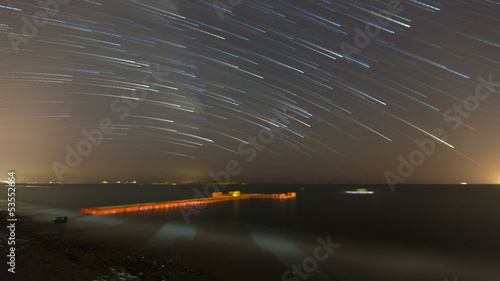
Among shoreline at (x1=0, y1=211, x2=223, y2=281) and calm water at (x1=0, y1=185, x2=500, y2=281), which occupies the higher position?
calm water at (x1=0, y1=185, x2=500, y2=281)

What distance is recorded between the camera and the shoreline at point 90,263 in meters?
13.4

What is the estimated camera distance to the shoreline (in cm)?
1344

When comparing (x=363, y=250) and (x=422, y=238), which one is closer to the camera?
(x=363, y=250)

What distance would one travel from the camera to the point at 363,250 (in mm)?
23797

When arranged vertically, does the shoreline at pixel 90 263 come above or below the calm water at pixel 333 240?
below

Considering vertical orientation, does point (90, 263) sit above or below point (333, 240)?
below

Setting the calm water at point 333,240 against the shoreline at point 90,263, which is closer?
the shoreline at point 90,263

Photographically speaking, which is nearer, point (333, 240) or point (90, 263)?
point (90, 263)

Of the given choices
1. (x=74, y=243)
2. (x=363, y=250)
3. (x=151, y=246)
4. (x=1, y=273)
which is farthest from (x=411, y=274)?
(x=74, y=243)

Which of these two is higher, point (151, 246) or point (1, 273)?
point (151, 246)

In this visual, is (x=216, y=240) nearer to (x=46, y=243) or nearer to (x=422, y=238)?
(x=46, y=243)

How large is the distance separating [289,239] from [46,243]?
735 inches

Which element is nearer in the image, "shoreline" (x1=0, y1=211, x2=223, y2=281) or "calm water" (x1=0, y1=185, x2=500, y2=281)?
"shoreline" (x1=0, y1=211, x2=223, y2=281)

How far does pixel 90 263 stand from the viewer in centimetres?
1563
